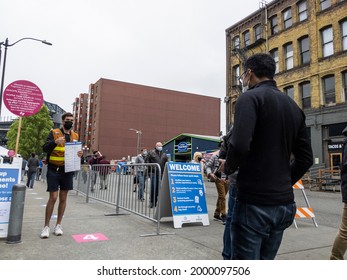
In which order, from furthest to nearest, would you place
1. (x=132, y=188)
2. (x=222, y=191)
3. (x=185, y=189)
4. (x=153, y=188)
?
(x=132, y=188)
(x=153, y=188)
(x=222, y=191)
(x=185, y=189)

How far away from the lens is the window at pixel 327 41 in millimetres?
22469

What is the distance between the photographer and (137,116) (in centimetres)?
7206

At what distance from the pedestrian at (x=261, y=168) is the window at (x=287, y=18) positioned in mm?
27227

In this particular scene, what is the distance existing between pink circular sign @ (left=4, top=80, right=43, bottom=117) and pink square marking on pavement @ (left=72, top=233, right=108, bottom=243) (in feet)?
8.99

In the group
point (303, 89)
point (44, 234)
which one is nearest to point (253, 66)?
point (44, 234)

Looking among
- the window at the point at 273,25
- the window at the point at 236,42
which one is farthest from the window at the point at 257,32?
the window at the point at 236,42

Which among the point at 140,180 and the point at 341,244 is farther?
the point at 140,180

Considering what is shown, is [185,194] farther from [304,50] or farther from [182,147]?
[182,147]

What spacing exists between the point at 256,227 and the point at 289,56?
26.8 m

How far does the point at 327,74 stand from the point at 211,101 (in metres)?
60.8

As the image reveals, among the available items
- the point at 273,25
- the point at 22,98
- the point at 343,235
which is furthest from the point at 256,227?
the point at 273,25

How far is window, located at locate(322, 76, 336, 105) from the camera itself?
2233 cm

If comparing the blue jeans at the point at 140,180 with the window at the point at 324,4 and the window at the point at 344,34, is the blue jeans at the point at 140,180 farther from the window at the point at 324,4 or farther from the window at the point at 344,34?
the window at the point at 324,4

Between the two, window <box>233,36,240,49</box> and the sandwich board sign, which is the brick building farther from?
the sandwich board sign
